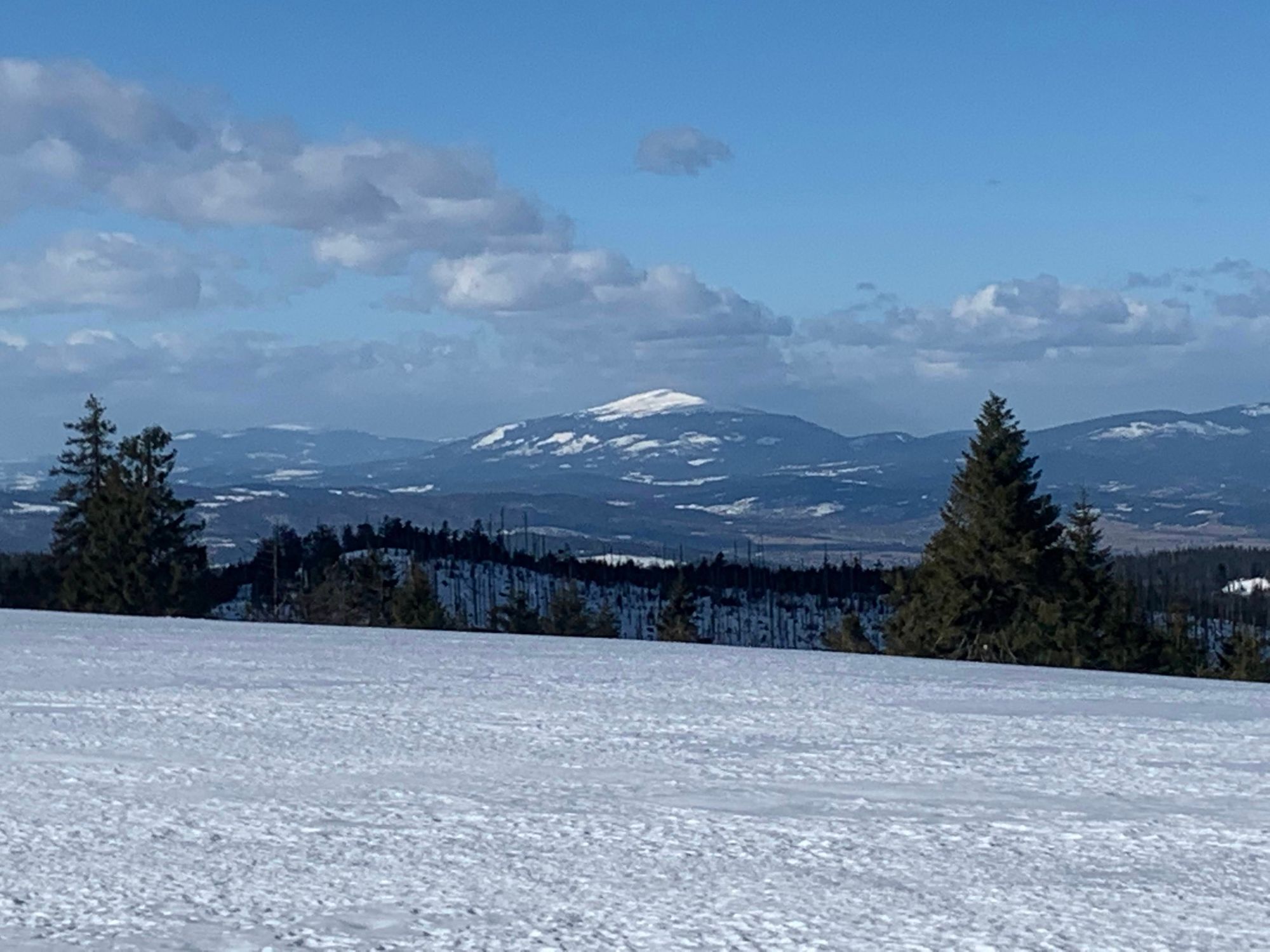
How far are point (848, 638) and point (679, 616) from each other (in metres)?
26.4

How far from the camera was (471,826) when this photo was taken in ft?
20.1

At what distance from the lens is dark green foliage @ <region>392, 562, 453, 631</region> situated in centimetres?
5628

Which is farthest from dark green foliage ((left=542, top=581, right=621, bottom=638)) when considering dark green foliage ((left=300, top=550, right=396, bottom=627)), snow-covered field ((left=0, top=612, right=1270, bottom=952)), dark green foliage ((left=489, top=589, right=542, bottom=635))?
snow-covered field ((left=0, top=612, right=1270, bottom=952))

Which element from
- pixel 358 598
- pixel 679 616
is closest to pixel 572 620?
pixel 679 616

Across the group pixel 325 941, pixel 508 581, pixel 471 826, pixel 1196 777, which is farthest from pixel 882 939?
pixel 508 581

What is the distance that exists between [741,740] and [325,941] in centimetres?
442

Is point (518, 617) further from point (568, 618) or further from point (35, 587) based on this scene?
point (35, 587)

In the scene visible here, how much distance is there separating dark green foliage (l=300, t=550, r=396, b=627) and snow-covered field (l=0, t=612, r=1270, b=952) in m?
50.8

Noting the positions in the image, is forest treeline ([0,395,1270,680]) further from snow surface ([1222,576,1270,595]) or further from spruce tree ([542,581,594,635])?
snow surface ([1222,576,1270,595])

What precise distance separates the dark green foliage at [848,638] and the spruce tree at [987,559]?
25.0ft

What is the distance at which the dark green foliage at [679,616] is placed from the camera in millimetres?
69250

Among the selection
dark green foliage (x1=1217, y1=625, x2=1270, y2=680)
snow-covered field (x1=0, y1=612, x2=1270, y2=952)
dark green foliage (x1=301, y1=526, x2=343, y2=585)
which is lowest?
dark green foliage (x1=1217, y1=625, x2=1270, y2=680)

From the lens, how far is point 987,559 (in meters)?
36.9

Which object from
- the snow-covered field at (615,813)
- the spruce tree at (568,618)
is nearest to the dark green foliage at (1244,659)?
the spruce tree at (568,618)
